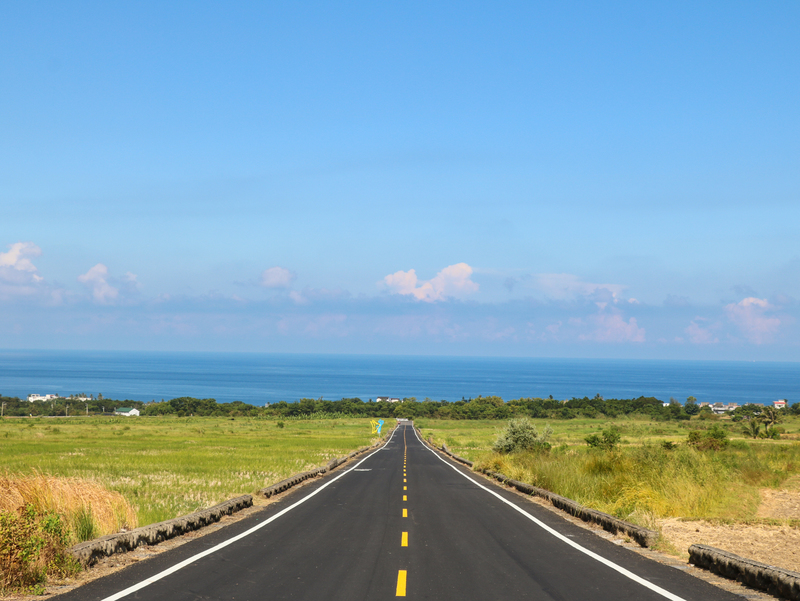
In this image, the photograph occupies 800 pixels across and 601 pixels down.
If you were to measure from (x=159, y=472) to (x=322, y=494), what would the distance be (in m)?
12.4

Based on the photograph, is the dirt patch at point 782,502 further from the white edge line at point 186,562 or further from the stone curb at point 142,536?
the stone curb at point 142,536

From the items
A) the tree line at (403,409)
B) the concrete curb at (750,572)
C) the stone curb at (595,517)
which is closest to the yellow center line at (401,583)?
the concrete curb at (750,572)

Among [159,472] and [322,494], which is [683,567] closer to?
[322,494]

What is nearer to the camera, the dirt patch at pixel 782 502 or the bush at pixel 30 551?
the bush at pixel 30 551

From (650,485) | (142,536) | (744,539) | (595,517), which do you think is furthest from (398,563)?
(650,485)

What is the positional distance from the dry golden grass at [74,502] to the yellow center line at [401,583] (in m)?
5.56

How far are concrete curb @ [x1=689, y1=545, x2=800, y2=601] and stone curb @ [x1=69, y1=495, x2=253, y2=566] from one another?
975cm

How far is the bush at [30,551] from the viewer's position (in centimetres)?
813

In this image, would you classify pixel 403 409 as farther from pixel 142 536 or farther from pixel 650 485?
pixel 142 536

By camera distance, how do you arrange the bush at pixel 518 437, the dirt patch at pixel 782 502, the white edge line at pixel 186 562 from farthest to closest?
the bush at pixel 518 437 < the dirt patch at pixel 782 502 < the white edge line at pixel 186 562

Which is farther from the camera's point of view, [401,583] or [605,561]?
[605,561]

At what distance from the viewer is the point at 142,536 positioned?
37.1 feet

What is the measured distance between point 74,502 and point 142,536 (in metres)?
1.61

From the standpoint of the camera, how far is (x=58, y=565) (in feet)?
29.1
